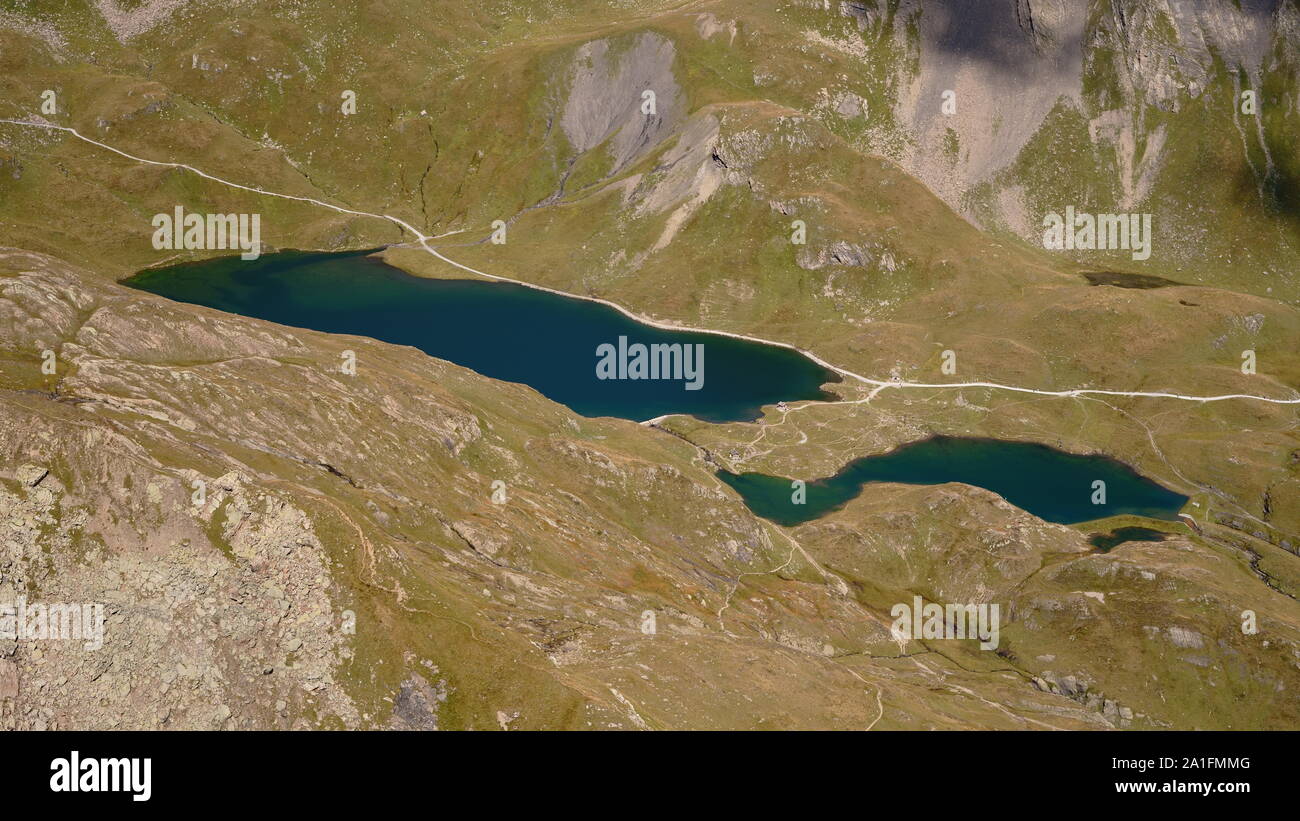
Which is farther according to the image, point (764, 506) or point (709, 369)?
point (709, 369)

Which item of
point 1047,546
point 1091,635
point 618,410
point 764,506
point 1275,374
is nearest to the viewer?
point 1091,635

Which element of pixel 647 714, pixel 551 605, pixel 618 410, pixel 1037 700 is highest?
pixel 618 410

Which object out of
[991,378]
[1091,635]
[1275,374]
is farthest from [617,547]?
[1275,374]

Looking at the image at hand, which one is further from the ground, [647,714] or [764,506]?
[764,506]
